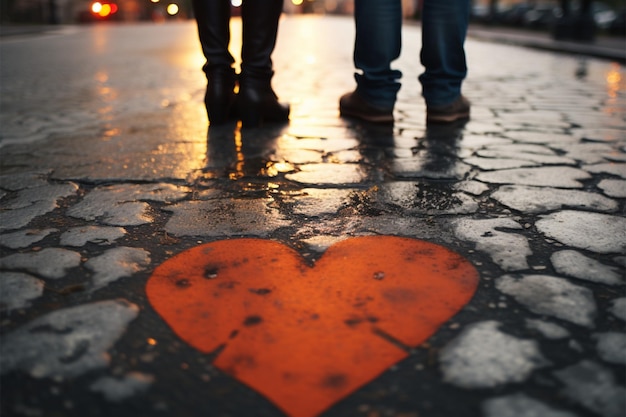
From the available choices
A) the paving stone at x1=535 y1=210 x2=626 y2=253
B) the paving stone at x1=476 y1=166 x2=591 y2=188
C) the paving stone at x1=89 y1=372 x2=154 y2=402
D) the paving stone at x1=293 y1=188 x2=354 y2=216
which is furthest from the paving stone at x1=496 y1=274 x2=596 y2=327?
the paving stone at x1=476 y1=166 x2=591 y2=188

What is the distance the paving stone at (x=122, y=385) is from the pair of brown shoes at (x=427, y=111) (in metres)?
2.58

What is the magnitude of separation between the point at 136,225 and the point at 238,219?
309 mm

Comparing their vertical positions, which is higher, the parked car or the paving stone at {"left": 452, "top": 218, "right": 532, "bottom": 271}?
the parked car

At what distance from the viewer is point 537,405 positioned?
998 millimetres

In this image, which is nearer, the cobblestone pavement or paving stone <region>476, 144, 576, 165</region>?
the cobblestone pavement

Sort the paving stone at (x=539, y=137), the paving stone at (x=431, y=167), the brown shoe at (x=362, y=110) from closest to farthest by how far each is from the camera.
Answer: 1. the paving stone at (x=431, y=167)
2. the paving stone at (x=539, y=137)
3. the brown shoe at (x=362, y=110)

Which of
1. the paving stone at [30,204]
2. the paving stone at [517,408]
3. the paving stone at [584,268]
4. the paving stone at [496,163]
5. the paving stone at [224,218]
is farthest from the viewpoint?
the paving stone at [496,163]

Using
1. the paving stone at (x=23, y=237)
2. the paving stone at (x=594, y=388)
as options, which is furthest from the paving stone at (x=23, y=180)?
the paving stone at (x=594, y=388)

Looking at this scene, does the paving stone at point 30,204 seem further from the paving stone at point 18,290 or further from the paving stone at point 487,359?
the paving stone at point 487,359

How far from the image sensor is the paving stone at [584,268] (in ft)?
4.78

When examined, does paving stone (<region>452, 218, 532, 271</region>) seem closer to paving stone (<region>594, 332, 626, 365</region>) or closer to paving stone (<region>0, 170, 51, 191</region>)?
paving stone (<region>594, 332, 626, 365</region>)

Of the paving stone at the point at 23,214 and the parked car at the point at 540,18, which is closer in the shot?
the paving stone at the point at 23,214

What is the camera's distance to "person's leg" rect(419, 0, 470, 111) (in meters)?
3.21

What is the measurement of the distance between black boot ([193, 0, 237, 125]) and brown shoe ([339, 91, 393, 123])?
2.34ft
